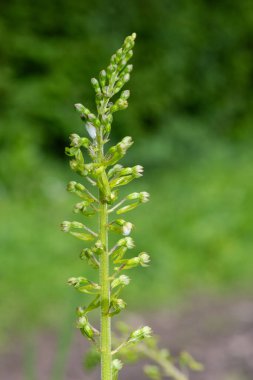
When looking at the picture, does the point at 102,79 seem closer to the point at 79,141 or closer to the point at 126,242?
the point at 79,141

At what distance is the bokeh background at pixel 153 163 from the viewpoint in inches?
289

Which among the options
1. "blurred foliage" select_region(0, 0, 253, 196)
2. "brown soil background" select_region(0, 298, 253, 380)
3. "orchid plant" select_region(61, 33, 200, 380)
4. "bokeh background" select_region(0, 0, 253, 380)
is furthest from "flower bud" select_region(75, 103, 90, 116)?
"blurred foliage" select_region(0, 0, 253, 196)

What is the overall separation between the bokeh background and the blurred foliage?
0.02m

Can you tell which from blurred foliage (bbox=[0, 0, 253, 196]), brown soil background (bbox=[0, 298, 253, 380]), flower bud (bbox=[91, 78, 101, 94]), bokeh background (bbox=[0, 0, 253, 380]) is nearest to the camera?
flower bud (bbox=[91, 78, 101, 94])

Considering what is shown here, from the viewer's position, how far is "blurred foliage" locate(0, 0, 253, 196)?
43.0 ft

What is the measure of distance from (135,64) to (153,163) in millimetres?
2315

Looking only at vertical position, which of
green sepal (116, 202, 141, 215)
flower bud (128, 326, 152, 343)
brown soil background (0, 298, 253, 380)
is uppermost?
brown soil background (0, 298, 253, 380)

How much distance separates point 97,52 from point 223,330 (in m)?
7.50

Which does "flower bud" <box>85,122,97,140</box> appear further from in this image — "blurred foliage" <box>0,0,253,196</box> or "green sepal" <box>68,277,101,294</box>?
"blurred foliage" <box>0,0,253,196</box>

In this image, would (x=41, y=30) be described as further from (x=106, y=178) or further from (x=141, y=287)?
(x=106, y=178)

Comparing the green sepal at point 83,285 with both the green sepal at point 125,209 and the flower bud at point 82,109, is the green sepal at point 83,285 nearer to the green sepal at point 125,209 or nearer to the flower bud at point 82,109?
the green sepal at point 125,209

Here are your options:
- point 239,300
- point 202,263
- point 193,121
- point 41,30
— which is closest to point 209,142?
point 193,121

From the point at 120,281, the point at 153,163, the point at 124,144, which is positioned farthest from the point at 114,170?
the point at 153,163

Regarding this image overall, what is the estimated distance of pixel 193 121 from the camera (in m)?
15.3
